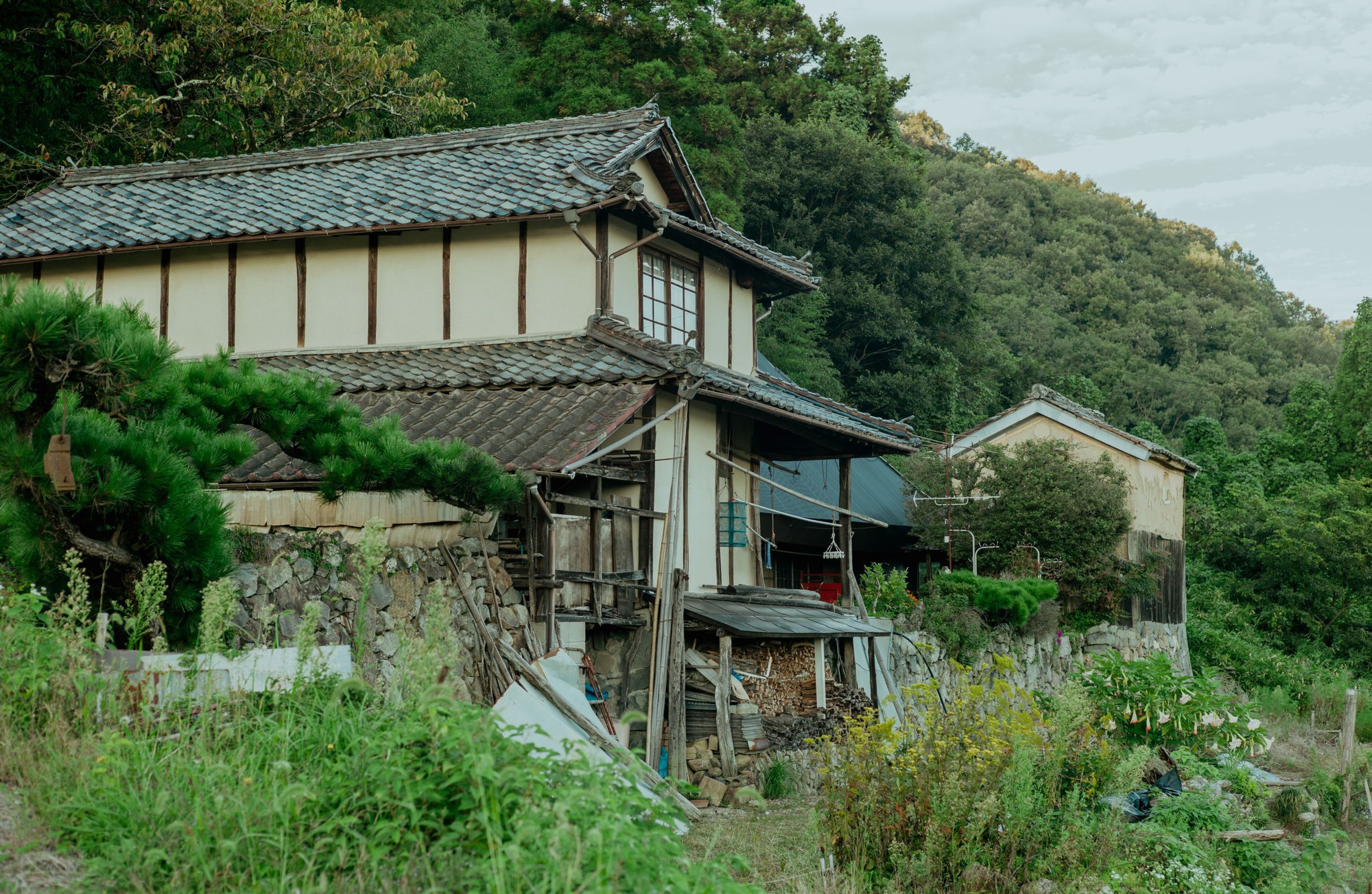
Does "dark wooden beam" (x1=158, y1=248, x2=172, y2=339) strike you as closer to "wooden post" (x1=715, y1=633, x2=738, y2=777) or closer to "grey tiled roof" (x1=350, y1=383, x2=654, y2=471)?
"grey tiled roof" (x1=350, y1=383, x2=654, y2=471)

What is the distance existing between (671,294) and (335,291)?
4.94m

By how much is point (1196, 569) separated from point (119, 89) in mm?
31760

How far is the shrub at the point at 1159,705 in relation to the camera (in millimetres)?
13578

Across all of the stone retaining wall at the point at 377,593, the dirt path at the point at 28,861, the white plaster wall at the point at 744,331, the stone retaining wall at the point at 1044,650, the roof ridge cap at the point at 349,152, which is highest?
the roof ridge cap at the point at 349,152

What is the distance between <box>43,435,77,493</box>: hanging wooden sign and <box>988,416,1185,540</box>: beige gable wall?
996 inches

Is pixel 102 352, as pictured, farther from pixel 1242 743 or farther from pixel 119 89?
pixel 119 89

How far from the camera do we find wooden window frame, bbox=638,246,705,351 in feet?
57.2

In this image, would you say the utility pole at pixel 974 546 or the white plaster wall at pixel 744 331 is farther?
the utility pole at pixel 974 546

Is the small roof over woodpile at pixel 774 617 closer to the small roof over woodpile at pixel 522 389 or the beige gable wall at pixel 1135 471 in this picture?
the small roof over woodpile at pixel 522 389

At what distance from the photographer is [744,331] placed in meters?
20.3

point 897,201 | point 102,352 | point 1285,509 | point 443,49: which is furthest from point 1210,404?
point 102,352

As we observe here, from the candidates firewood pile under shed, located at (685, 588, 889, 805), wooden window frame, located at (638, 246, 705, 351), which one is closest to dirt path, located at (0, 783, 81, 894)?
firewood pile under shed, located at (685, 588, 889, 805)

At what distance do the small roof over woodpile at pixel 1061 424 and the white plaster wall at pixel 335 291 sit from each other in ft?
54.7

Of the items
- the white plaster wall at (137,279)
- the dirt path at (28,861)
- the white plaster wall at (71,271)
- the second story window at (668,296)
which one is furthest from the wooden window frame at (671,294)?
the dirt path at (28,861)
